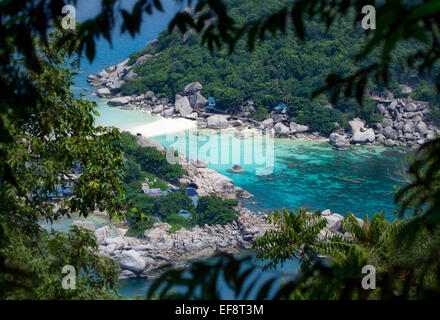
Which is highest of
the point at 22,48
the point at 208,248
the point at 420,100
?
the point at 420,100

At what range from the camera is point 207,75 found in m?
23.7

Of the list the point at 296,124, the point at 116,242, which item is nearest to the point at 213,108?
the point at 296,124

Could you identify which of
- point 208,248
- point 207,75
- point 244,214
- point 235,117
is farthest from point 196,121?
point 208,248

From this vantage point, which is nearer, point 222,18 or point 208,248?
point 222,18

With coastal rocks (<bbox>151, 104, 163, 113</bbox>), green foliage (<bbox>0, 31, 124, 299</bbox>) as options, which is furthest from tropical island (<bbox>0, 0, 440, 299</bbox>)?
coastal rocks (<bbox>151, 104, 163, 113</bbox>)

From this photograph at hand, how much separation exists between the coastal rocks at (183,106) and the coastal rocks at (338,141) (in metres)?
7.20

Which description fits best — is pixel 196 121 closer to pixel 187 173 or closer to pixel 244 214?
pixel 187 173

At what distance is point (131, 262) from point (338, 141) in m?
12.6

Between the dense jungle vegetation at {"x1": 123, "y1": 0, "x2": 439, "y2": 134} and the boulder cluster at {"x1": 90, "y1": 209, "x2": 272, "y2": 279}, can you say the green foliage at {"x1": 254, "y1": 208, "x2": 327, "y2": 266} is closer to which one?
the boulder cluster at {"x1": 90, "y1": 209, "x2": 272, "y2": 279}

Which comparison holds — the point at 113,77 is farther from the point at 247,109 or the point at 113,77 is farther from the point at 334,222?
the point at 334,222

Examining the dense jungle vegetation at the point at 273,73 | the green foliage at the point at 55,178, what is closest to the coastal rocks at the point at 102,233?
the green foliage at the point at 55,178

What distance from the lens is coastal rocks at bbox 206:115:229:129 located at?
20.1 m
